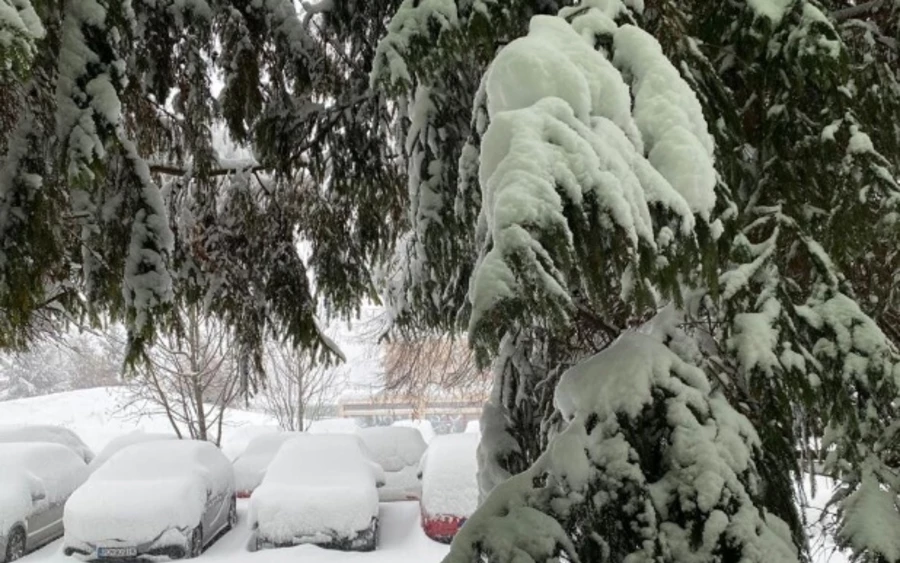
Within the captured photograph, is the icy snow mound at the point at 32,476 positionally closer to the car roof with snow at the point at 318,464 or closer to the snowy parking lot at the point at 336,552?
the snowy parking lot at the point at 336,552

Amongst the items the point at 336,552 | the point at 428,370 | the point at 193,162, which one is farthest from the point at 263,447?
the point at 193,162

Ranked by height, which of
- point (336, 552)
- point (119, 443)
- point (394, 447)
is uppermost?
point (336, 552)

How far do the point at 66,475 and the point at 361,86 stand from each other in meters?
9.76

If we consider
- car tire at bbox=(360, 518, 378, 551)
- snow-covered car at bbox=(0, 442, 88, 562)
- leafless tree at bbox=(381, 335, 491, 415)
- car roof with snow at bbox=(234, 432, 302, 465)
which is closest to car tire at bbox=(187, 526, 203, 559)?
car tire at bbox=(360, 518, 378, 551)

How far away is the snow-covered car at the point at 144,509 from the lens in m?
8.42

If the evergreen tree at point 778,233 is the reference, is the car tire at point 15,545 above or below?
below

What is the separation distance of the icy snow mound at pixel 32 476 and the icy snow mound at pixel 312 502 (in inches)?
107

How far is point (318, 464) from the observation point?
9.59 m

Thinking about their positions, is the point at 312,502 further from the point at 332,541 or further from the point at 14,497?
the point at 14,497

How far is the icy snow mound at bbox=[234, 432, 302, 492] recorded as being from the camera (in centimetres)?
1233

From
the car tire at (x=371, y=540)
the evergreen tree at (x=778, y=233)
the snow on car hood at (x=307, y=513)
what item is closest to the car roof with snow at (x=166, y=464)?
the snow on car hood at (x=307, y=513)

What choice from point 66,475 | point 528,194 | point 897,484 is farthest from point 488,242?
point 66,475

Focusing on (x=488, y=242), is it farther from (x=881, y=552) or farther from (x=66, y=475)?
(x=66, y=475)

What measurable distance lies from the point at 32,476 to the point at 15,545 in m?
1.00
